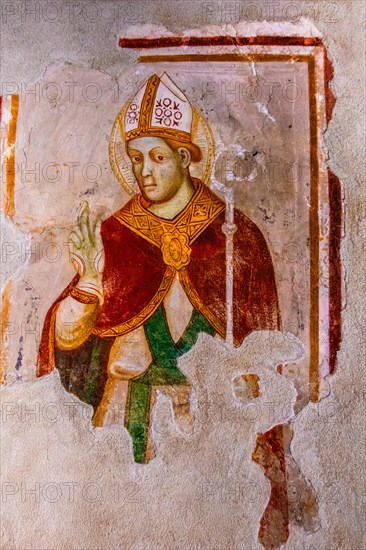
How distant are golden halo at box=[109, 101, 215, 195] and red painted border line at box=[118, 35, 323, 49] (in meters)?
0.29

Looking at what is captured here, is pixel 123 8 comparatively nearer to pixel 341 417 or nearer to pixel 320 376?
pixel 320 376

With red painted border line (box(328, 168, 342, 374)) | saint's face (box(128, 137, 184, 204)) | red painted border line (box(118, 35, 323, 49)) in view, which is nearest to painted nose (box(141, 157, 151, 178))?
saint's face (box(128, 137, 184, 204))

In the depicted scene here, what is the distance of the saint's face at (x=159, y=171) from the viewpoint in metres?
2.54

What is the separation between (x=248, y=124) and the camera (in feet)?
8.41

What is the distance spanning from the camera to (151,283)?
2.52 m

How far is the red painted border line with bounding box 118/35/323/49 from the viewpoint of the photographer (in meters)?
2.58

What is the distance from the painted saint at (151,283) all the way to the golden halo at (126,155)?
1 cm

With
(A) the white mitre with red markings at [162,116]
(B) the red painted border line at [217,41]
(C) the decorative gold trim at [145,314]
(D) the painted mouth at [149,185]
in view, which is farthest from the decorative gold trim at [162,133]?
(C) the decorative gold trim at [145,314]

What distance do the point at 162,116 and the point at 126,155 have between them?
0.24 m

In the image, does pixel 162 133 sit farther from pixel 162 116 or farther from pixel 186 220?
pixel 186 220

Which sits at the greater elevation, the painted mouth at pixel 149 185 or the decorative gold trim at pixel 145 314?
the painted mouth at pixel 149 185

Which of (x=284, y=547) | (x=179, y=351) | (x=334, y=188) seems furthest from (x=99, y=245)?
(x=284, y=547)

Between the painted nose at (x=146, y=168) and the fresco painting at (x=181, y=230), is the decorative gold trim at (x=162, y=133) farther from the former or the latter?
the painted nose at (x=146, y=168)

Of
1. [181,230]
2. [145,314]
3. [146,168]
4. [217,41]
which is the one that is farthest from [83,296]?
[217,41]
